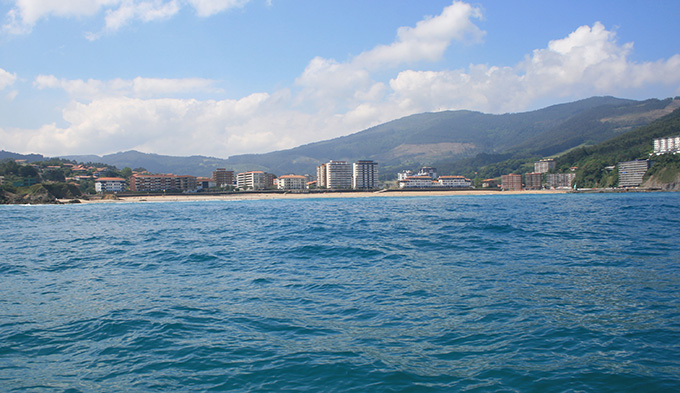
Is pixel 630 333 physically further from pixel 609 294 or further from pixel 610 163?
pixel 610 163

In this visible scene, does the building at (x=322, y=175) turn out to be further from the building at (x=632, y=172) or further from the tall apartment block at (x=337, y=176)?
the building at (x=632, y=172)

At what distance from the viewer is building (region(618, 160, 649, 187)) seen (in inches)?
4643

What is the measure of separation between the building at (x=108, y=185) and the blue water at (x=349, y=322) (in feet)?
437

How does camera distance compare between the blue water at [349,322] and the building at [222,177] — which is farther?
the building at [222,177]

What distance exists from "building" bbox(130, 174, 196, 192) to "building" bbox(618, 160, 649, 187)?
144051 mm

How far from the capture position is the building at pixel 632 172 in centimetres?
11793

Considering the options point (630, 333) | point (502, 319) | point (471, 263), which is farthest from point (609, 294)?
point (471, 263)

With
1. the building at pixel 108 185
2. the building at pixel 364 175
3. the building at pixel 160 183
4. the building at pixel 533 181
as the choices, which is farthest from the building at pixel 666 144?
the building at pixel 108 185

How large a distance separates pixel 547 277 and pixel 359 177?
165860 millimetres

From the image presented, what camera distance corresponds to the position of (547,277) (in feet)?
34.0

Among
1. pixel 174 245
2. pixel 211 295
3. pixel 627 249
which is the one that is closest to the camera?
pixel 211 295

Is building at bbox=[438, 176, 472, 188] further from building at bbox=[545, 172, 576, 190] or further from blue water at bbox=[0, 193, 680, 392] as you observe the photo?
blue water at bbox=[0, 193, 680, 392]

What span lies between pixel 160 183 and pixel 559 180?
147203mm

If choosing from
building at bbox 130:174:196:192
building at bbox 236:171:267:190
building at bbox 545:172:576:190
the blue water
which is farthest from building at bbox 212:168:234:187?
the blue water
